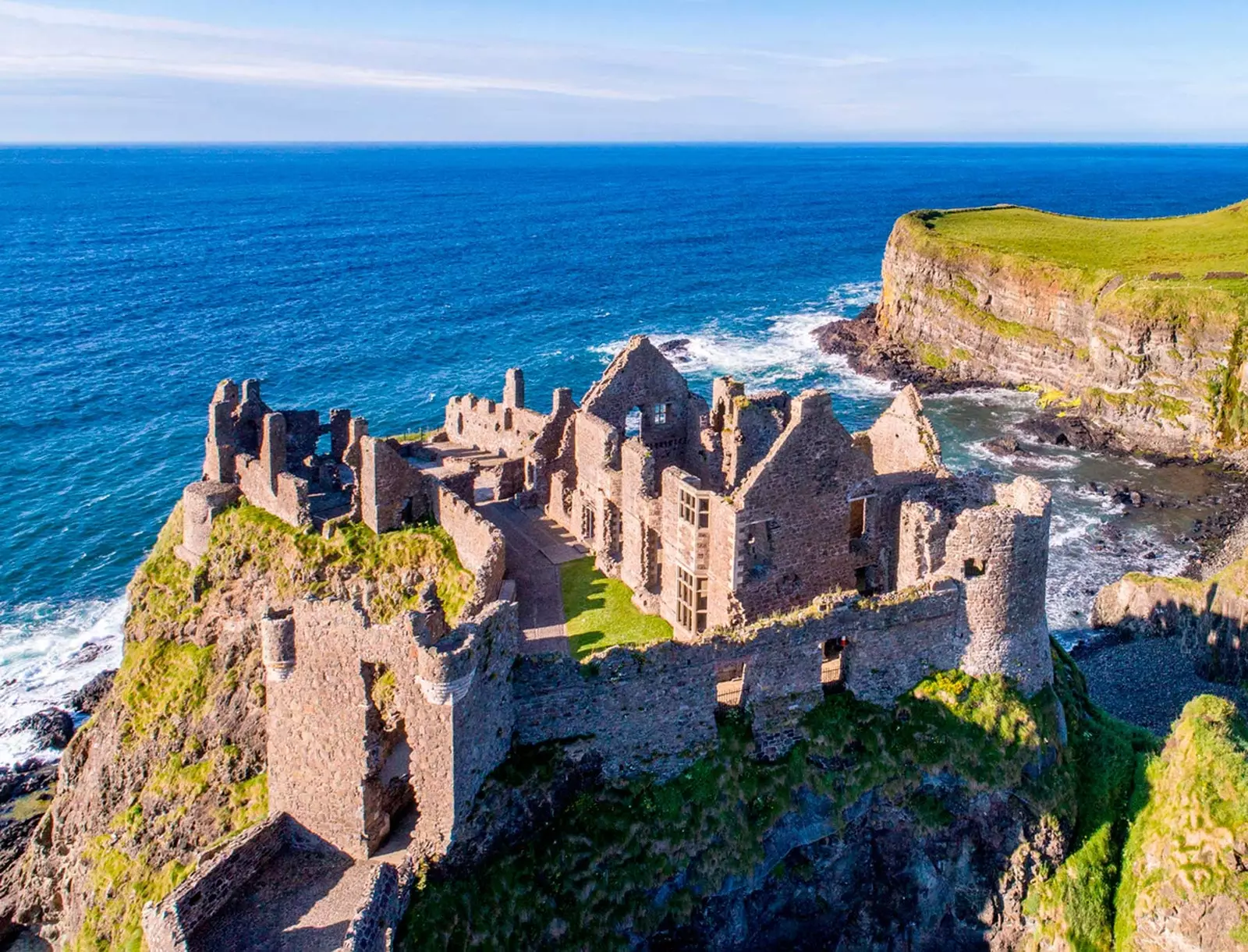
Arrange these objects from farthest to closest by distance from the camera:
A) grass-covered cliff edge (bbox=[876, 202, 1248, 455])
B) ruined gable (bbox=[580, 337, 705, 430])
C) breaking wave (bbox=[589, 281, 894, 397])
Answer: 1. breaking wave (bbox=[589, 281, 894, 397])
2. grass-covered cliff edge (bbox=[876, 202, 1248, 455])
3. ruined gable (bbox=[580, 337, 705, 430])

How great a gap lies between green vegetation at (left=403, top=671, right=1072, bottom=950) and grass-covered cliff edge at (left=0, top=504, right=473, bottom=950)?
874 cm

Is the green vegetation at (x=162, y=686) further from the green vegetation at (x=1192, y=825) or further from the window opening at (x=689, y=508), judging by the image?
the green vegetation at (x=1192, y=825)

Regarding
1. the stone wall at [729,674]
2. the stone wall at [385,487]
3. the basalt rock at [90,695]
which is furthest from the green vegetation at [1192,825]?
the basalt rock at [90,695]

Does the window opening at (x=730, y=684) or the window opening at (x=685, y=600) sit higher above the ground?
the window opening at (x=685, y=600)

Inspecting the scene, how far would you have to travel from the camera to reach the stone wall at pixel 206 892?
2325 centimetres

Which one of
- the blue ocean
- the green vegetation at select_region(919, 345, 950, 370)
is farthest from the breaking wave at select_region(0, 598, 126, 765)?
the green vegetation at select_region(919, 345, 950, 370)

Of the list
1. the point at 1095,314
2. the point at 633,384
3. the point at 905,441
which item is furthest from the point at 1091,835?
the point at 1095,314

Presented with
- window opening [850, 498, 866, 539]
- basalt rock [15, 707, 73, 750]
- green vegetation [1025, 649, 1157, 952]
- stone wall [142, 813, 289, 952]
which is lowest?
basalt rock [15, 707, 73, 750]

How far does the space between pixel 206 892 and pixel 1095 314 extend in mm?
90827

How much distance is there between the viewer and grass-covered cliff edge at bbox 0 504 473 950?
32.4 meters

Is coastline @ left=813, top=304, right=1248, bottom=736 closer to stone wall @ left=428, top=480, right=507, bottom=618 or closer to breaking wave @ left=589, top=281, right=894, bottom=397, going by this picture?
breaking wave @ left=589, top=281, right=894, bottom=397

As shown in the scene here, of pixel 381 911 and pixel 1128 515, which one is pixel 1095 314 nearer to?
pixel 1128 515

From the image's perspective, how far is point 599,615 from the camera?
3362 cm

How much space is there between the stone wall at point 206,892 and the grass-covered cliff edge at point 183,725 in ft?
13.6
